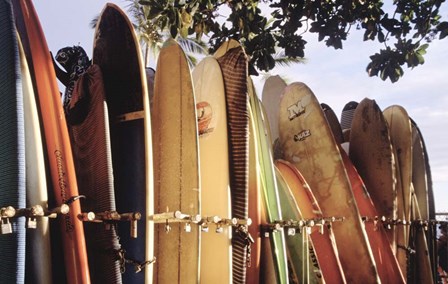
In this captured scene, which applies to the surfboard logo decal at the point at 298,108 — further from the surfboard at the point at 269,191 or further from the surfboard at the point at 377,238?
the surfboard at the point at 269,191

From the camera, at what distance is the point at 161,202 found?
2188mm

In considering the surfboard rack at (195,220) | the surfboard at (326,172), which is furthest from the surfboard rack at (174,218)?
the surfboard at (326,172)

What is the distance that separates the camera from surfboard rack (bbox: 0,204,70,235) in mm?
1253

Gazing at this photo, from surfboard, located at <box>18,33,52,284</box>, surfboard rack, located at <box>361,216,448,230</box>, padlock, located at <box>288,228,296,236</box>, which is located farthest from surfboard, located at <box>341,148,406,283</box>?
surfboard, located at <box>18,33,52,284</box>

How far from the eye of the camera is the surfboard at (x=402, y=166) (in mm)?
3697

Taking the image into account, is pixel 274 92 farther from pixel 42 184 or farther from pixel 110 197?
pixel 42 184

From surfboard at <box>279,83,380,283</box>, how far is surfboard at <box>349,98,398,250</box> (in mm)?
675

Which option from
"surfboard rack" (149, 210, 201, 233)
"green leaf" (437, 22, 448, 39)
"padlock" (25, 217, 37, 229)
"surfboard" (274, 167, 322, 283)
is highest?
"green leaf" (437, 22, 448, 39)

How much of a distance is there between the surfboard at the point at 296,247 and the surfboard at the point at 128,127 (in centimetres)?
97

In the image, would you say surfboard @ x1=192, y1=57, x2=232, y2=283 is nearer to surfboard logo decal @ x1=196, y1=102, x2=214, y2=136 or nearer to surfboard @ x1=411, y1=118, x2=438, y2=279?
surfboard logo decal @ x1=196, y1=102, x2=214, y2=136

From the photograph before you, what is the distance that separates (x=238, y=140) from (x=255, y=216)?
418 mm

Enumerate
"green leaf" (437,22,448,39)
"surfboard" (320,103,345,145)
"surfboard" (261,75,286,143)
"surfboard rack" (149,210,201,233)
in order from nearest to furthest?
"surfboard rack" (149,210,201,233) → "green leaf" (437,22,448,39) → "surfboard" (320,103,345,145) → "surfboard" (261,75,286,143)

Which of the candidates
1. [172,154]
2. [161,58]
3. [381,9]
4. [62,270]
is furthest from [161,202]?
[381,9]

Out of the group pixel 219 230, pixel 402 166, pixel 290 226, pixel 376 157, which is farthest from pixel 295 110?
pixel 219 230
